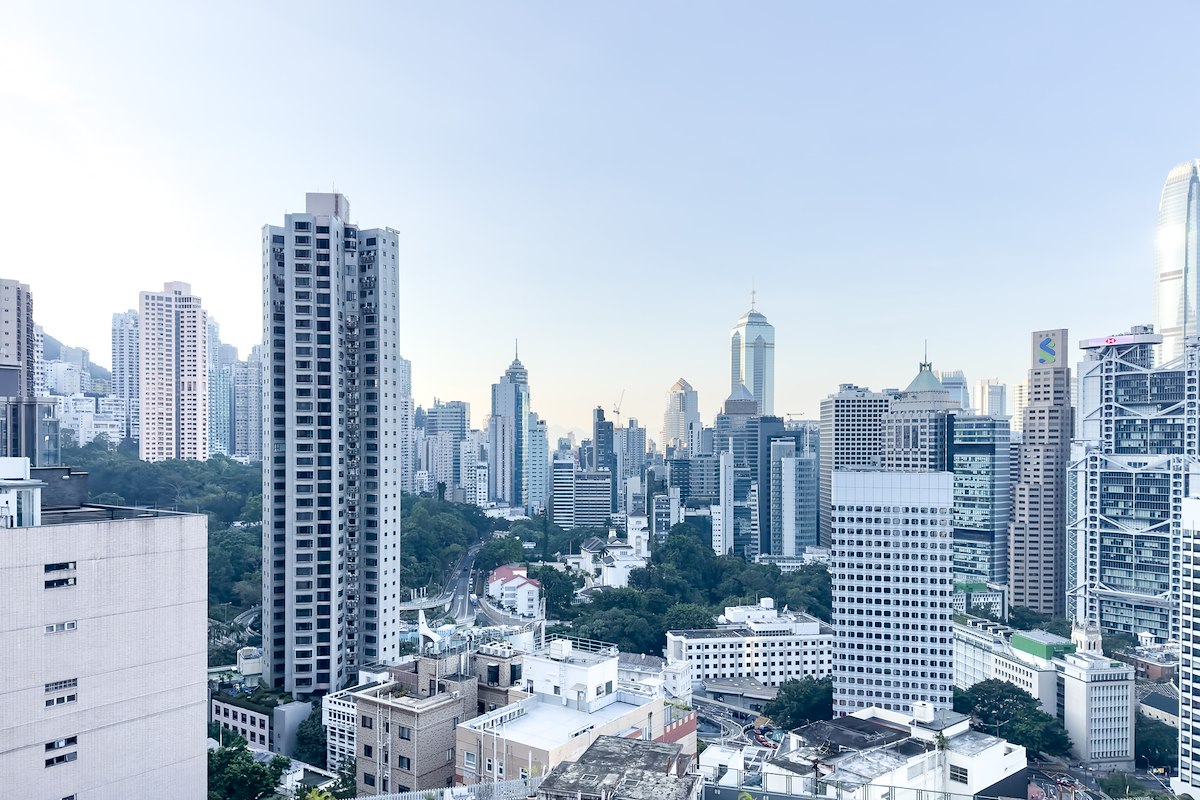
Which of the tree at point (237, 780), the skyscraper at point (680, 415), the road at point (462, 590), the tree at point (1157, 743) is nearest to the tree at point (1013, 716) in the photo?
the tree at point (1157, 743)

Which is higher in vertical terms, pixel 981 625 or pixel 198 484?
pixel 198 484

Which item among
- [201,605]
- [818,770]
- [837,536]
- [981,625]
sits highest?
[201,605]

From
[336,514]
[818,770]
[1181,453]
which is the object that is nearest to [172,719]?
[818,770]

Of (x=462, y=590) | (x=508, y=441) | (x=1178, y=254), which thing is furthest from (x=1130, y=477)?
(x=508, y=441)

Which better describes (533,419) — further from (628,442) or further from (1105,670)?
(1105,670)

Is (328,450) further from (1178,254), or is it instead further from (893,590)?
(1178,254)

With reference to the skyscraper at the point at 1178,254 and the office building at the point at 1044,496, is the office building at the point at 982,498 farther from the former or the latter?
the skyscraper at the point at 1178,254

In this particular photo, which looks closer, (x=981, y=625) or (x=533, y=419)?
(x=981, y=625)

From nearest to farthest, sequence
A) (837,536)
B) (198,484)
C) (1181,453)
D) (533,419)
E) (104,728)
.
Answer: (104,728) → (837,536) → (1181,453) → (198,484) → (533,419)
